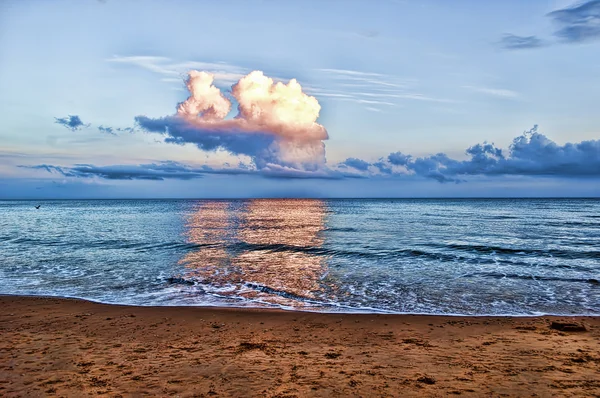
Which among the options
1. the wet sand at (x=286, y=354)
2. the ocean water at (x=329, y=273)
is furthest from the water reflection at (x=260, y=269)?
the wet sand at (x=286, y=354)

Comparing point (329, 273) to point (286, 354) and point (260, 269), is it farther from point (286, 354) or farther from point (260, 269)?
point (286, 354)

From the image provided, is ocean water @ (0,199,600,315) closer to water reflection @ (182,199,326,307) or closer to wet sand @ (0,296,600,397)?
water reflection @ (182,199,326,307)

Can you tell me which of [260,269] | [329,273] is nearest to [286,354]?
[329,273]

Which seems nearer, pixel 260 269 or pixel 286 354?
pixel 286 354

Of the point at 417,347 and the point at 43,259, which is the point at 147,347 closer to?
the point at 417,347

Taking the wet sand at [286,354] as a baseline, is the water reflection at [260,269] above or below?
below

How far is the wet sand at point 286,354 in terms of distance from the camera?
6895 mm

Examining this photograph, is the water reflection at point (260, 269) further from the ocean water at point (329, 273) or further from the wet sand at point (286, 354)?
the wet sand at point (286, 354)

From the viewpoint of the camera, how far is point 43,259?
24859 mm

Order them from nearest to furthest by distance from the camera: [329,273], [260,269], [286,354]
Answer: [286,354], [329,273], [260,269]

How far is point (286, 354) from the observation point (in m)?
8.74

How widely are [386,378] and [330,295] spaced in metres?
8.18

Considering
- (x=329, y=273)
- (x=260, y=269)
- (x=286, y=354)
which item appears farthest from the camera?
(x=260, y=269)

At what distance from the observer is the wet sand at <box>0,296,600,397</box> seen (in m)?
6.89
